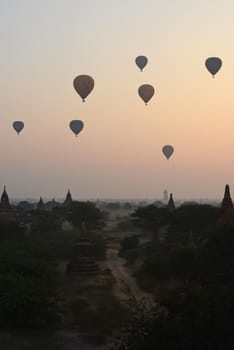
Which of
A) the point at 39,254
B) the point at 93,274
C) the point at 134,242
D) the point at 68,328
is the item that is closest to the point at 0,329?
the point at 68,328

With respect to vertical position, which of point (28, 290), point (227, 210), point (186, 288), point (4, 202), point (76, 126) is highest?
point (76, 126)

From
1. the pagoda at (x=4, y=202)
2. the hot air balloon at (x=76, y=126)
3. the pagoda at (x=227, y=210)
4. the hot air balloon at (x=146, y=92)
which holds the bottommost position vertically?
the pagoda at (x=227, y=210)

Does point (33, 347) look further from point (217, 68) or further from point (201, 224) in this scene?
point (201, 224)

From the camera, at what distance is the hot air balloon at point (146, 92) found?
44.8 meters

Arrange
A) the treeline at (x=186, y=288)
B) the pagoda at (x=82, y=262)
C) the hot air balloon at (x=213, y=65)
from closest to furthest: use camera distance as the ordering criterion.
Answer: the treeline at (x=186, y=288) → the pagoda at (x=82, y=262) → the hot air balloon at (x=213, y=65)

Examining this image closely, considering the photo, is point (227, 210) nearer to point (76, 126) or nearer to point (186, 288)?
point (76, 126)

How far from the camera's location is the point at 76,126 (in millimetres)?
47375

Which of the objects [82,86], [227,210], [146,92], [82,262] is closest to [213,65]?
[146,92]

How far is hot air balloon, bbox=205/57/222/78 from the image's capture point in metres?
41.4

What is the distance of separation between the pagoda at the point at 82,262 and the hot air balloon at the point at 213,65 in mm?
13934

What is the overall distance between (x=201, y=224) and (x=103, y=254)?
8.60 metres

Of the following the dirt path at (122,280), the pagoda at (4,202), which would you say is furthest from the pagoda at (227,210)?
the pagoda at (4,202)

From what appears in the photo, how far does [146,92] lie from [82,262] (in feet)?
49.7

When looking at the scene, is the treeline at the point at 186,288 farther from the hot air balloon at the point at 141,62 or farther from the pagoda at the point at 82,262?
the hot air balloon at the point at 141,62
